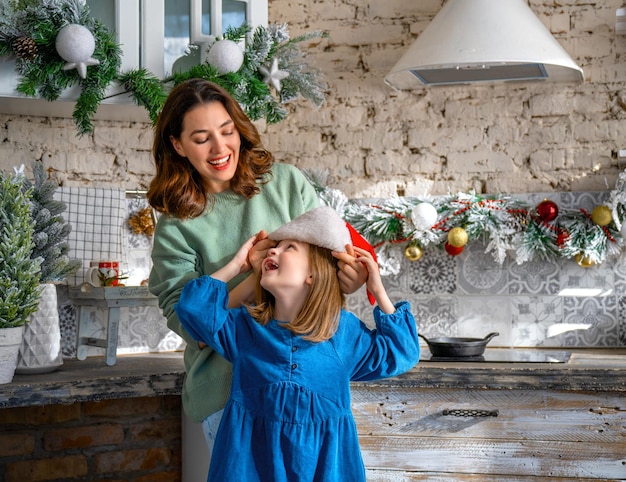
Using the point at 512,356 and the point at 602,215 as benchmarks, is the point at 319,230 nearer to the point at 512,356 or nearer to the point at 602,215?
the point at 512,356

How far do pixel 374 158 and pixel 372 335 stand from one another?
1408mm

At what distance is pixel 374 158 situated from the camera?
9.95ft

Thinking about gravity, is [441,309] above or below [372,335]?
below

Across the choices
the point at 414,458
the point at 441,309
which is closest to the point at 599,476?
the point at 414,458

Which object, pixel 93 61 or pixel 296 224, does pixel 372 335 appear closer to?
pixel 296 224

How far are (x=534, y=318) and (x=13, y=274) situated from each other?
5.55 feet

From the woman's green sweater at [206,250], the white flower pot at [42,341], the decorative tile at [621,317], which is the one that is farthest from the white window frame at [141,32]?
the decorative tile at [621,317]

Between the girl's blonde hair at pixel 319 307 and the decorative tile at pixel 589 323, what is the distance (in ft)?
4.69

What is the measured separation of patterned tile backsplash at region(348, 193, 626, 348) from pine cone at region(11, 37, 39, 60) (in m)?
1.37

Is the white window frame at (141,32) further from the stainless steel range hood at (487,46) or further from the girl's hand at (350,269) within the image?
the girl's hand at (350,269)

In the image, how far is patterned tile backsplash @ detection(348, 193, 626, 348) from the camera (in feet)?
9.28

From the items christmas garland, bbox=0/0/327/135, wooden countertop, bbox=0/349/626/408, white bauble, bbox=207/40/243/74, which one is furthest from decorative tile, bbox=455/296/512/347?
white bauble, bbox=207/40/243/74

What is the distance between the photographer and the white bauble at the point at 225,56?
242 centimetres

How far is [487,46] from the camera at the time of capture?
2479mm
